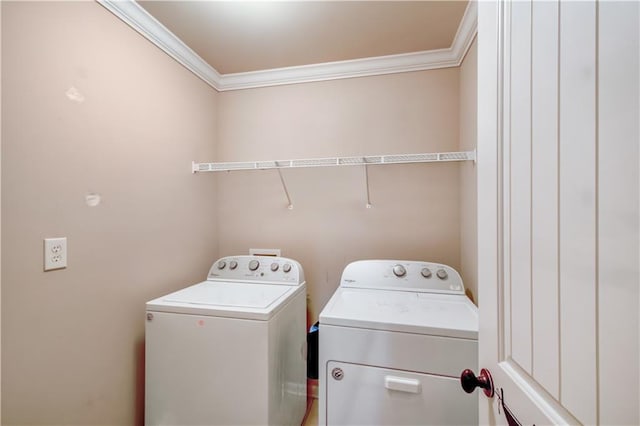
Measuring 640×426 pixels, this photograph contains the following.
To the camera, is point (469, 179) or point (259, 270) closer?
point (469, 179)

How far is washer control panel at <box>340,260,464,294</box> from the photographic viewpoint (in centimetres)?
162

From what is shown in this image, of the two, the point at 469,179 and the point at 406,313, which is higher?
the point at 469,179

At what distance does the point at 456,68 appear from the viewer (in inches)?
72.4

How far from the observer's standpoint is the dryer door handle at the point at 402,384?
3.65 feet

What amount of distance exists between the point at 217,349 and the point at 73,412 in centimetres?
62

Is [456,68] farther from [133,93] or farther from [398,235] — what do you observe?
[133,93]

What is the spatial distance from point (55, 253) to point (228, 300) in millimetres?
734

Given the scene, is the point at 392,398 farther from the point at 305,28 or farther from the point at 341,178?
the point at 305,28

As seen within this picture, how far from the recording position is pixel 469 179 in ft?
5.25

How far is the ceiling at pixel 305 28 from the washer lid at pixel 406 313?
1532 mm

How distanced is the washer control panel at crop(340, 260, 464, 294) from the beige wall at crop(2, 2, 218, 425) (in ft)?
3.78

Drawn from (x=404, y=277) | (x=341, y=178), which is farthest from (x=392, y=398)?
(x=341, y=178)

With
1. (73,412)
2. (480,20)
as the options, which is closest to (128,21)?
(480,20)

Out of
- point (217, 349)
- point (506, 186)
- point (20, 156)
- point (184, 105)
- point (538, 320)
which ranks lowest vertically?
point (217, 349)
